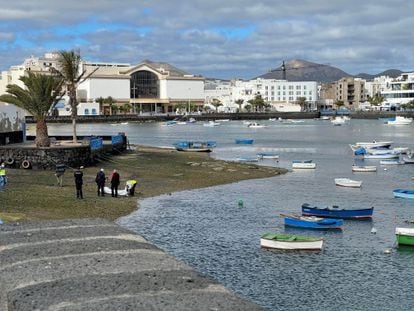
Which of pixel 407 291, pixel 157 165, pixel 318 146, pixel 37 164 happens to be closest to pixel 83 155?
pixel 37 164

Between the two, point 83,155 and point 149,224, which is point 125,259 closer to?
point 149,224

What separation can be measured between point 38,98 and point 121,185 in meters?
13.1

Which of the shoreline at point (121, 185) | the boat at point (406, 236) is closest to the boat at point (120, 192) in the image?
the shoreline at point (121, 185)

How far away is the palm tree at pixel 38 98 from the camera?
181ft

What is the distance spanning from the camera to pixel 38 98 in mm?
55500

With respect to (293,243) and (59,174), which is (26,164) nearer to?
(59,174)

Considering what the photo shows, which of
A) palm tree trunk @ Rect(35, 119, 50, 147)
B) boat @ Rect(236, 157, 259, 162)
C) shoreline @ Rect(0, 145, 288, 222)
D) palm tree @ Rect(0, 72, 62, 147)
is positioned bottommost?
boat @ Rect(236, 157, 259, 162)

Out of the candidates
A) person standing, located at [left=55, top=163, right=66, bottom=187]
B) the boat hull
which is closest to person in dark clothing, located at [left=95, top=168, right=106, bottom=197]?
person standing, located at [left=55, top=163, right=66, bottom=187]

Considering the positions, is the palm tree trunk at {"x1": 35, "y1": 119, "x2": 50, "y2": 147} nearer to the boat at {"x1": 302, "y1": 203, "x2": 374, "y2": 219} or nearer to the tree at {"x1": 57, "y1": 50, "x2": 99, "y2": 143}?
the tree at {"x1": 57, "y1": 50, "x2": 99, "y2": 143}

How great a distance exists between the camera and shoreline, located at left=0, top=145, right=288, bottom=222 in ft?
110

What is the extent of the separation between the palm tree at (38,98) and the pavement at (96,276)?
1266 inches

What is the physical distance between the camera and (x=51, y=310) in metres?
14.8

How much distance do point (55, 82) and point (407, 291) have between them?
135 feet

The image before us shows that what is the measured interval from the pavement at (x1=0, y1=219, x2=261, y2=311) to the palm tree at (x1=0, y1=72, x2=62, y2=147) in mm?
32168
